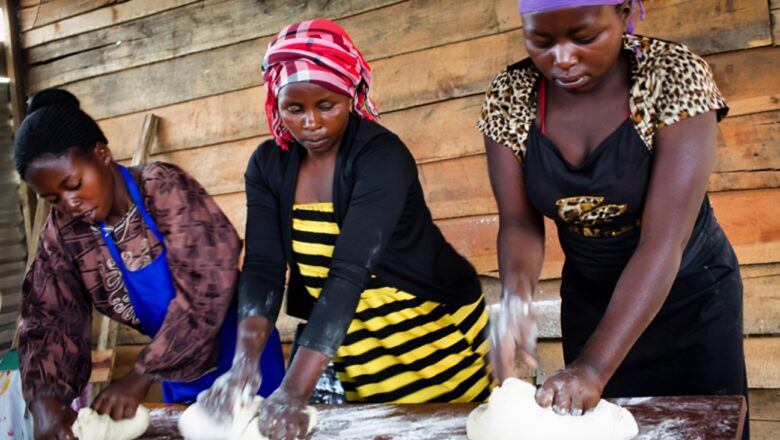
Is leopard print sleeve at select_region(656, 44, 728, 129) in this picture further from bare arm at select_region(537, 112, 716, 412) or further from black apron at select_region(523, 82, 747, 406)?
black apron at select_region(523, 82, 747, 406)

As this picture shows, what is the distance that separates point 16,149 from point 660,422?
1721 mm

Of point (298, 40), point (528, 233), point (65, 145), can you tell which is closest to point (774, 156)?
point (528, 233)

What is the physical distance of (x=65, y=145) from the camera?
188 cm

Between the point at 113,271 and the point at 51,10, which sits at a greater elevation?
the point at 51,10

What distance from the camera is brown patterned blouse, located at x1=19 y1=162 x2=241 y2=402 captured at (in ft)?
6.54

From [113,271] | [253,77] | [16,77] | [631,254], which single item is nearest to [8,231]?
[16,77]

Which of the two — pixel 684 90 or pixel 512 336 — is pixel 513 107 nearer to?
pixel 684 90

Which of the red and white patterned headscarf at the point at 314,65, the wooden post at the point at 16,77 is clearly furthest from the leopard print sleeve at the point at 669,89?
the wooden post at the point at 16,77

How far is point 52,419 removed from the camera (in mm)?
1907

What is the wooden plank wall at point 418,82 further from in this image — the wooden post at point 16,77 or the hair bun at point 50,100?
the hair bun at point 50,100

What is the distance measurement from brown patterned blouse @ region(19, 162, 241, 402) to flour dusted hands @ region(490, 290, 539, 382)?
2.62 feet

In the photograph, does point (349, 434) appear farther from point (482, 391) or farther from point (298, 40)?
point (298, 40)

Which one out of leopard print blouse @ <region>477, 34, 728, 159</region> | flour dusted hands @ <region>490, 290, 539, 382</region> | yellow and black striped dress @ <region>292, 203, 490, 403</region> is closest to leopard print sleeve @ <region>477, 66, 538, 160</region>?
leopard print blouse @ <region>477, 34, 728, 159</region>

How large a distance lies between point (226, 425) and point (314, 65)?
894mm
